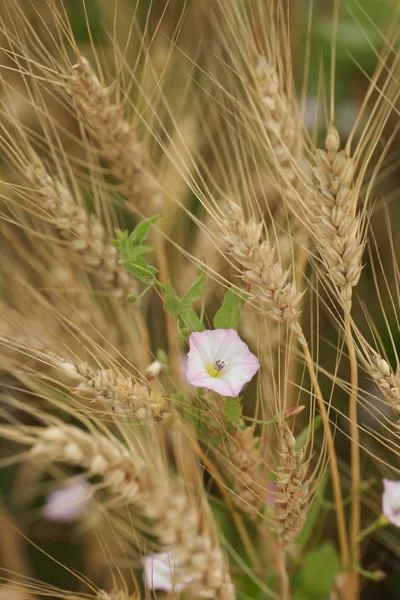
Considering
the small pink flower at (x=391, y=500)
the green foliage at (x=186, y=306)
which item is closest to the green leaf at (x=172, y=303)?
the green foliage at (x=186, y=306)

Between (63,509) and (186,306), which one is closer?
(186,306)

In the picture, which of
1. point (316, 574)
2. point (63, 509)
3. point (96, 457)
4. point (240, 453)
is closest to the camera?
point (96, 457)

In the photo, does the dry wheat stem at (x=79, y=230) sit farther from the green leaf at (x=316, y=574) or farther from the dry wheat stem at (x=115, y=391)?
the green leaf at (x=316, y=574)

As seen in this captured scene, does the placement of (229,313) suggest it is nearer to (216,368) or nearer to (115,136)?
(216,368)

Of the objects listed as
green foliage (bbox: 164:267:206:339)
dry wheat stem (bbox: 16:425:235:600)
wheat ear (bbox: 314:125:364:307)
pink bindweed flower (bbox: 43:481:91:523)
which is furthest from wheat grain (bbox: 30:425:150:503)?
pink bindweed flower (bbox: 43:481:91:523)

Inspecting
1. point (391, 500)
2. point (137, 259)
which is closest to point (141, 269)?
point (137, 259)

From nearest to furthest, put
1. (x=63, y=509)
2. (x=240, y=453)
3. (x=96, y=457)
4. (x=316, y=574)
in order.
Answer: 1. (x=96, y=457)
2. (x=240, y=453)
3. (x=316, y=574)
4. (x=63, y=509)

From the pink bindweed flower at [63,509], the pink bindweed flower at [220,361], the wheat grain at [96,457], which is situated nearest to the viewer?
the wheat grain at [96,457]
